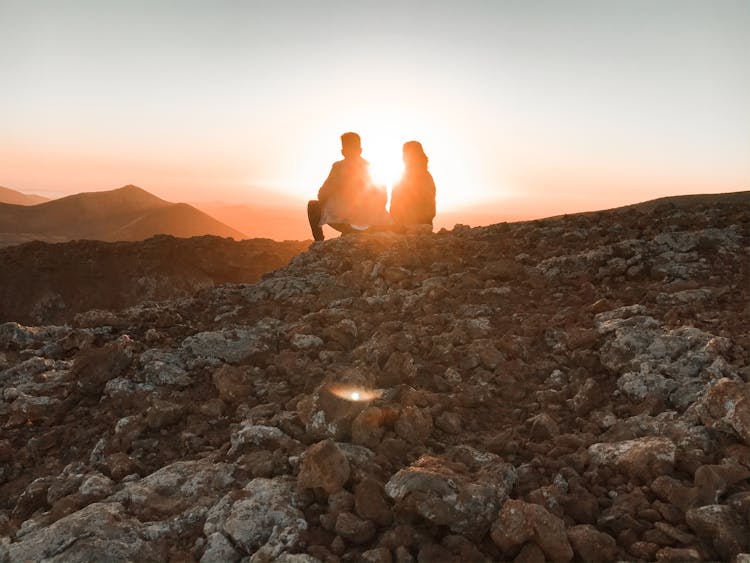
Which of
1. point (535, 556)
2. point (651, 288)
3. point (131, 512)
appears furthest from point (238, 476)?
point (651, 288)

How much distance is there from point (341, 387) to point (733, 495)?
2800 millimetres

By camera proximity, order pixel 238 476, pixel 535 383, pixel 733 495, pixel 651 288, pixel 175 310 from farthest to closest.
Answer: pixel 175 310 → pixel 651 288 → pixel 535 383 → pixel 238 476 → pixel 733 495

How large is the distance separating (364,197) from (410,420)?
9.15 metres

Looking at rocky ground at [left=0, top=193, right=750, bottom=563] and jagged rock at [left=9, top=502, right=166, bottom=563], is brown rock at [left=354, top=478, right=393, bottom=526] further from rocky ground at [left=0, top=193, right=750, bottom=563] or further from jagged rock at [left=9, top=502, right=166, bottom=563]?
jagged rock at [left=9, top=502, right=166, bottom=563]

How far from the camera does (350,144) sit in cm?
1294

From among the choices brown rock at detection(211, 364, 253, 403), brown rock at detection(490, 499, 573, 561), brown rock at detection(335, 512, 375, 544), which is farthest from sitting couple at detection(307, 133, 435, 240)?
brown rock at detection(490, 499, 573, 561)

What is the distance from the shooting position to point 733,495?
302cm

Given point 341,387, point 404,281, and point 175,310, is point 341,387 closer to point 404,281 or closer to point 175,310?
point 404,281

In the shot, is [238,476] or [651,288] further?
[651,288]

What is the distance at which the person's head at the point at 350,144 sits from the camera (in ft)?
42.4

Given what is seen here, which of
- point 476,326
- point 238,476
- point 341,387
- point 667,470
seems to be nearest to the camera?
point 667,470

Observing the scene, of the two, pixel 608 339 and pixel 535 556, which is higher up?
pixel 608 339

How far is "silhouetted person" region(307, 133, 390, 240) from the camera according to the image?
1246cm

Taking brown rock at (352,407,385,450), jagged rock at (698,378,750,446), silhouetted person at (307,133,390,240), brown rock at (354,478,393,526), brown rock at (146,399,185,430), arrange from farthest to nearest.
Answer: silhouetted person at (307,133,390,240), brown rock at (146,399,185,430), brown rock at (352,407,385,450), jagged rock at (698,378,750,446), brown rock at (354,478,393,526)
